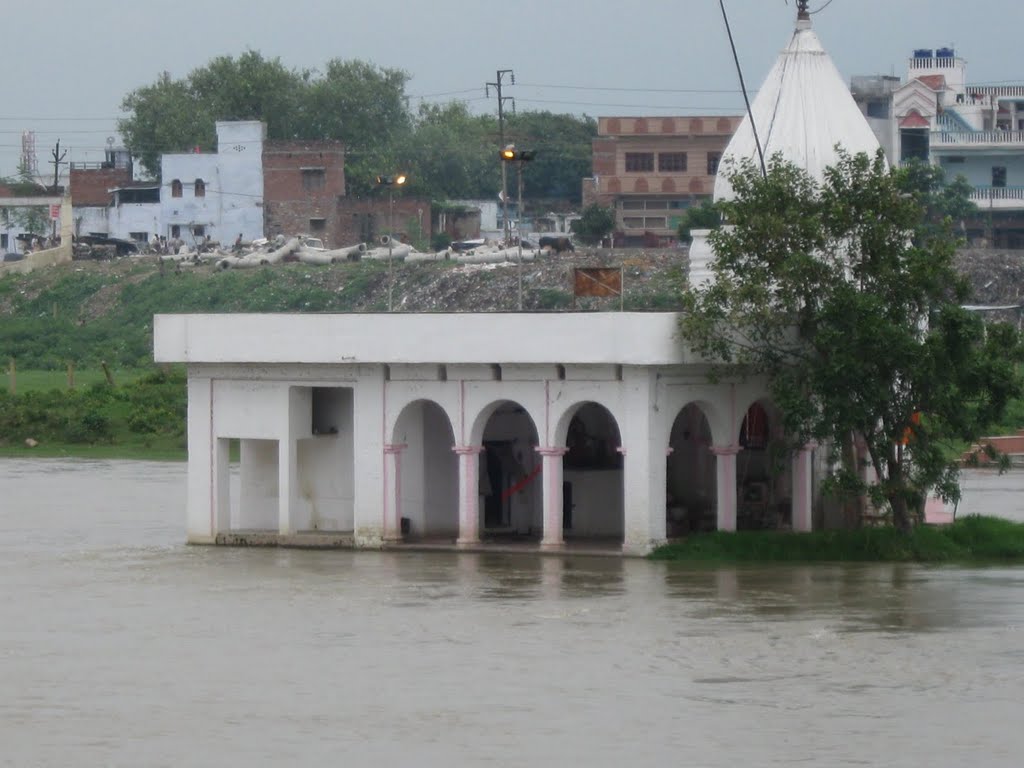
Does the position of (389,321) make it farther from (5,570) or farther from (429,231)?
(429,231)

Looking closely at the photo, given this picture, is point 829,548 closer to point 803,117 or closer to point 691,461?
point 691,461

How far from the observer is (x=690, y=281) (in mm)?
24953

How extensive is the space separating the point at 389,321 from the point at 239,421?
234cm

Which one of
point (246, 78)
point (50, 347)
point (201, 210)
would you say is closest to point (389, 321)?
point (50, 347)

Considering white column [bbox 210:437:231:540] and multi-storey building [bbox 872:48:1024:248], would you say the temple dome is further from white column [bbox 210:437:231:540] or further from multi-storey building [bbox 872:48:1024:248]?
multi-storey building [bbox 872:48:1024:248]

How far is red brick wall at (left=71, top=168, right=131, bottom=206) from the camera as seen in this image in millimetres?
80000

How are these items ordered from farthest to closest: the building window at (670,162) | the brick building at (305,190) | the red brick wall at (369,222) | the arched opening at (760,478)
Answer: the building window at (670,162) → the red brick wall at (369,222) → the brick building at (305,190) → the arched opening at (760,478)

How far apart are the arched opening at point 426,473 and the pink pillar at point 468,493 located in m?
0.82

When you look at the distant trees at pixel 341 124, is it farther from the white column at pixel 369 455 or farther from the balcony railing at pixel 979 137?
the white column at pixel 369 455

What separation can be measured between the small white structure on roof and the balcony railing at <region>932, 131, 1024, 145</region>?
4424 centimetres

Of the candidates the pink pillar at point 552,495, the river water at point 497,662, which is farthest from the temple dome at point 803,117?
the river water at point 497,662

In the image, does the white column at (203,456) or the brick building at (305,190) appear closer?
the white column at (203,456)

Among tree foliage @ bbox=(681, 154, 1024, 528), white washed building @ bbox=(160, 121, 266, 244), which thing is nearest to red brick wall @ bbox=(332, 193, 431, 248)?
white washed building @ bbox=(160, 121, 266, 244)

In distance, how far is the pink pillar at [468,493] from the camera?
2330 centimetres
